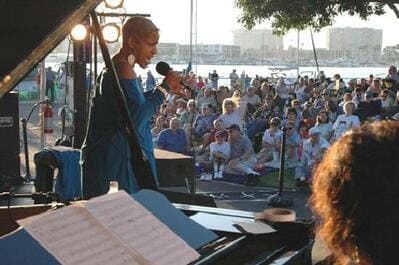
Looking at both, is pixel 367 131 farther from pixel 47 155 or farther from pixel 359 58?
pixel 359 58

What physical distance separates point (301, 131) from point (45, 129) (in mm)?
4145

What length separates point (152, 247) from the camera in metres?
1.88

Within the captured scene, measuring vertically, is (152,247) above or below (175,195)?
above

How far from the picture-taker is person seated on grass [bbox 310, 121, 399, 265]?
128cm

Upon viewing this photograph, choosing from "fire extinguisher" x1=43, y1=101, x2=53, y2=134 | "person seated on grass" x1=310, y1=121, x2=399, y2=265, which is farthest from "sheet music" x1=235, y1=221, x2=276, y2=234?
"fire extinguisher" x1=43, y1=101, x2=53, y2=134

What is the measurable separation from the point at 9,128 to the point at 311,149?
4442 mm

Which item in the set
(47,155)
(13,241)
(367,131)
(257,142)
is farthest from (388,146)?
(257,142)

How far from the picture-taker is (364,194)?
4.26 ft

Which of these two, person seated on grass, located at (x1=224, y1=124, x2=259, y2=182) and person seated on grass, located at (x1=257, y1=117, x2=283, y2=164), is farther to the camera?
person seated on grass, located at (x1=257, y1=117, x2=283, y2=164)

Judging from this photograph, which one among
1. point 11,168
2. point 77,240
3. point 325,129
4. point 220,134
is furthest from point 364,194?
point 325,129

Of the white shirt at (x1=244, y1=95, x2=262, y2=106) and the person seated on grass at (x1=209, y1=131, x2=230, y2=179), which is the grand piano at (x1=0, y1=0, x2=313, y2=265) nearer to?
the person seated on grass at (x1=209, y1=131, x2=230, y2=179)

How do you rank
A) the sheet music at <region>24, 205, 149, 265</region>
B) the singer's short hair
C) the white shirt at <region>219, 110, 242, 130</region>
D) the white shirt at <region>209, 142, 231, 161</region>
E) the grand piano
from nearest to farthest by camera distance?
the sheet music at <region>24, 205, 149, 265</region>, the grand piano, the singer's short hair, the white shirt at <region>209, 142, 231, 161</region>, the white shirt at <region>219, 110, 242, 130</region>

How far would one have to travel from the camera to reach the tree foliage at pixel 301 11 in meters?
14.7

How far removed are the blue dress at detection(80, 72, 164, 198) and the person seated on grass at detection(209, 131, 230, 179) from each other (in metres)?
6.62
